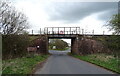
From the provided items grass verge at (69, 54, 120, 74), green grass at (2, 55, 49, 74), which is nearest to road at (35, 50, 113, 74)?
grass verge at (69, 54, 120, 74)

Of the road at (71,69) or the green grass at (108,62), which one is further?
the green grass at (108,62)

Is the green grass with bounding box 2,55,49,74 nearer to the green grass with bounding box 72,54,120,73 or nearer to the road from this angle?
the road

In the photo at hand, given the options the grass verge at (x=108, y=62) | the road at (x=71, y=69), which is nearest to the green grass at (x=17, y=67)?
the road at (x=71, y=69)

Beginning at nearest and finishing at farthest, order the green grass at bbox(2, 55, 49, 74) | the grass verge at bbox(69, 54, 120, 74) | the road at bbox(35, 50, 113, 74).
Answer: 1. the green grass at bbox(2, 55, 49, 74)
2. the road at bbox(35, 50, 113, 74)
3. the grass verge at bbox(69, 54, 120, 74)

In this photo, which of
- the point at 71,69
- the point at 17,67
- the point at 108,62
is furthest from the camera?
the point at 108,62

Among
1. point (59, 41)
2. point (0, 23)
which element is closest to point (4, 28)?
point (0, 23)

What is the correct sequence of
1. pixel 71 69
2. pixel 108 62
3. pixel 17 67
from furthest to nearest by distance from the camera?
pixel 108 62 → pixel 71 69 → pixel 17 67

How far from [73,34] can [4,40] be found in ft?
64.4

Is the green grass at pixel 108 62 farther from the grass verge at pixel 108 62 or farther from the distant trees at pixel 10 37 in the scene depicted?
the distant trees at pixel 10 37

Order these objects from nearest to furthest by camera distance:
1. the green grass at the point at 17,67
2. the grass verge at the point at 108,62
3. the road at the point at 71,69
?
the green grass at the point at 17,67, the road at the point at 71,69, the grass verge at the point at 108,62

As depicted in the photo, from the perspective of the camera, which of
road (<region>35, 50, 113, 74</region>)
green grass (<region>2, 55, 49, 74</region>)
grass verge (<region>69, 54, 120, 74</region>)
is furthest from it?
grass verge (<region>69, 54, 120, 74</region>)

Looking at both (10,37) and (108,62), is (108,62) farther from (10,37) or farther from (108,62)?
(10,37)

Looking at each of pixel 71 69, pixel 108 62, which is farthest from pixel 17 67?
pixel 108 62

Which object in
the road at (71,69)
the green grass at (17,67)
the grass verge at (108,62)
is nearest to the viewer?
the green grass at (17,67)
